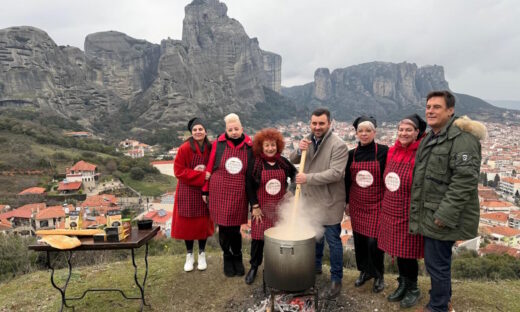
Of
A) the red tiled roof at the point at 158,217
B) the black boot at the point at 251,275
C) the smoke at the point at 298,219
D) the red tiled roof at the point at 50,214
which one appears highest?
the smoke at the point at 298,219

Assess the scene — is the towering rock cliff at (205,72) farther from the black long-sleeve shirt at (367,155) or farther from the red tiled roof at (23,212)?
the black long-sleeve shirt at (367,155)

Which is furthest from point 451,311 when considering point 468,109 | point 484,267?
point 468,109

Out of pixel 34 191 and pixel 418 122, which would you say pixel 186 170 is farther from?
pixel 34 191

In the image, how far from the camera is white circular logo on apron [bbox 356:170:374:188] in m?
3.10

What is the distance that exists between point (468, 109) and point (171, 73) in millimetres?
107455

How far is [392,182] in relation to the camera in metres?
2.87

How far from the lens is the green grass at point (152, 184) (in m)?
32.4

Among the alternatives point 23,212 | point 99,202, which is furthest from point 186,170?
point 99,202

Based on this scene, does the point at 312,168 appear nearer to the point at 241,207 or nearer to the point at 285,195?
the point at 285,195

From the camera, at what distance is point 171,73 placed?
78062 mm

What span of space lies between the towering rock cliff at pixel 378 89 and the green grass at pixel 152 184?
111 metres

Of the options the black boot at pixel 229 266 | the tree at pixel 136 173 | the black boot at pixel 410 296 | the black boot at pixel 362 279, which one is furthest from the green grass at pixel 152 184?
the black boot at pixel 410 296

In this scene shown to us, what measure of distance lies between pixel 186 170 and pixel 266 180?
96 centimetres

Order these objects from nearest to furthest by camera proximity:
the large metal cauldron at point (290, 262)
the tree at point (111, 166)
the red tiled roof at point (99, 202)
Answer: the large metal cauldron at point (290, 262) < the red tiled roof at point (99, 202) < the tree at point (111, 166)
